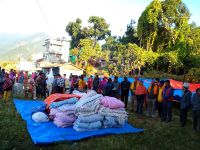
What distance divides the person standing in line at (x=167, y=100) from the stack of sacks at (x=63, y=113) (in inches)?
144

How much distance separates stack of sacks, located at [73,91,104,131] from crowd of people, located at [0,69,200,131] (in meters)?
3.35

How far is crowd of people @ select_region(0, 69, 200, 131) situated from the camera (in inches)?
430

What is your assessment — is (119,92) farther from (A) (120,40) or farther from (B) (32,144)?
(A) (120,40)

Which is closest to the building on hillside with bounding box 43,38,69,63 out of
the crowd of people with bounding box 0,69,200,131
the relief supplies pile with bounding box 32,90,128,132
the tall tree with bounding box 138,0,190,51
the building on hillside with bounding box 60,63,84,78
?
the building on hillside with bounding box 60,63,84,78

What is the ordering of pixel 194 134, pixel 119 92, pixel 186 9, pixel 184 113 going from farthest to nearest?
1. pixel 186 9
2. pixel 119 92
3. pixel 184 113
4. pixel 194 134

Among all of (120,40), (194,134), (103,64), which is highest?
(120,40)

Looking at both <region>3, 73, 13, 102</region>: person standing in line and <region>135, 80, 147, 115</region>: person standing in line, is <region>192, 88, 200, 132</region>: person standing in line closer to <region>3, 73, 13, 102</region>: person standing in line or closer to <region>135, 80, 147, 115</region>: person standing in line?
<region>135, 80, 147, 115</region>: person standing in line

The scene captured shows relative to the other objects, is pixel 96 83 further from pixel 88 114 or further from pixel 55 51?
pixel 55 51

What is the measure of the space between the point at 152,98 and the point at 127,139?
4.26 metres

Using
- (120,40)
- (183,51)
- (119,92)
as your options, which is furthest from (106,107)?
(120,40)

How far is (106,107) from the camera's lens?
9.84 m

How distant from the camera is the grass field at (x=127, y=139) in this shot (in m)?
7.80

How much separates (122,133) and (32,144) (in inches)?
112

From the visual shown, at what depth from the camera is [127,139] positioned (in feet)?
28.5
